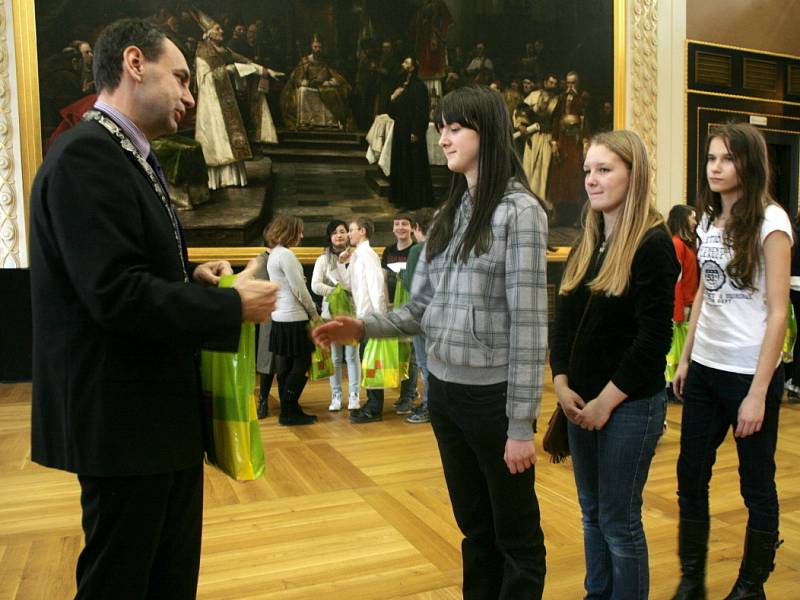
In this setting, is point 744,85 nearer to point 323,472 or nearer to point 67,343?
point 323,472

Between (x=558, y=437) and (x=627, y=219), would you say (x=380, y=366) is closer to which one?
(x=558, y=437)

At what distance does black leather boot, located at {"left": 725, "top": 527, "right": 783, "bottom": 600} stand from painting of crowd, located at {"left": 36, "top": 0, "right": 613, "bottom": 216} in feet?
23.8

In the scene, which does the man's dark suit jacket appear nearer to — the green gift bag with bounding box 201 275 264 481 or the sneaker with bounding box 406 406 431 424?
the green gift bag with bounding box 201 275 264 481

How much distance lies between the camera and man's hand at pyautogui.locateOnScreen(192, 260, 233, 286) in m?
1.92

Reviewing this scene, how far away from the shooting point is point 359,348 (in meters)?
6.55

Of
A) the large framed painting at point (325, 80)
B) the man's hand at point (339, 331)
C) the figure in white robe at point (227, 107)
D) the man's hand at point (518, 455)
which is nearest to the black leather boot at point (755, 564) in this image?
the man's hand at point (518, 455)

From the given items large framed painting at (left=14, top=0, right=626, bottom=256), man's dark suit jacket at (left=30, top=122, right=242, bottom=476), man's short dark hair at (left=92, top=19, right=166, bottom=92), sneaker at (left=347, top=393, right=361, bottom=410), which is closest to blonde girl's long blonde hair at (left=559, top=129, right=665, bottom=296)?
man's dark suit jacket at (left=30, top=122, right=242, bottom=476)

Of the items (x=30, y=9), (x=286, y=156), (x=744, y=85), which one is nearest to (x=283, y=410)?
(x=286, y=156)

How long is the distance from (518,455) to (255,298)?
0.84m

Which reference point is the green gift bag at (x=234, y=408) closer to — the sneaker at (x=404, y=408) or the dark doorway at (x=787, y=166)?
the sneaker at (x=404, y=408)

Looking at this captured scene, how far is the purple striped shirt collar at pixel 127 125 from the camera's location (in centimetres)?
169

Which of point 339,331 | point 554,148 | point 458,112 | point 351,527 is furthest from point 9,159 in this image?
point 458,112

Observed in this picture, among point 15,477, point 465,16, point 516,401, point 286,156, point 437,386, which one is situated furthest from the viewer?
point 465,16

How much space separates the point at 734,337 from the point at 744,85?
32.1 ft
